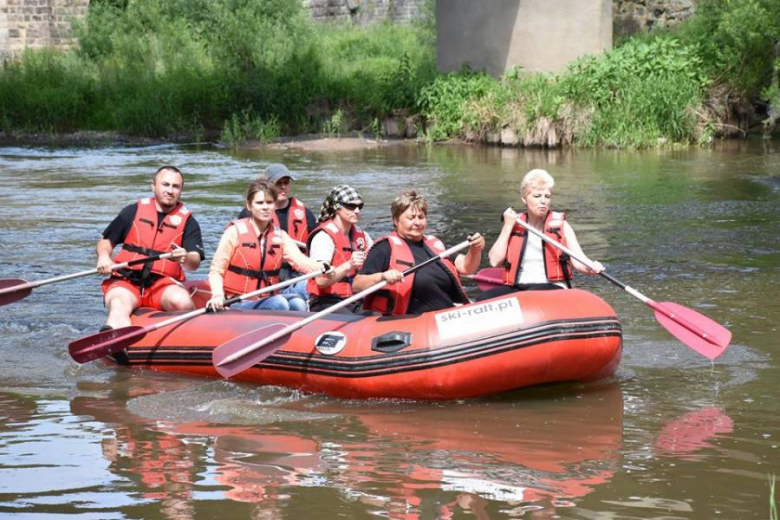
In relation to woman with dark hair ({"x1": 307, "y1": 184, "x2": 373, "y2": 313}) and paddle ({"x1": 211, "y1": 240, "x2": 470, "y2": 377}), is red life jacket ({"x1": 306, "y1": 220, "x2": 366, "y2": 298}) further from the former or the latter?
paddle ({"x1": 211, "y1": 240, "x2": 470, "y2": 377})

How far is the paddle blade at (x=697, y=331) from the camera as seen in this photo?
20.7 feet

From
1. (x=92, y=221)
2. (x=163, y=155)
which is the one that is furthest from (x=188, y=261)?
(x=163, y=155)

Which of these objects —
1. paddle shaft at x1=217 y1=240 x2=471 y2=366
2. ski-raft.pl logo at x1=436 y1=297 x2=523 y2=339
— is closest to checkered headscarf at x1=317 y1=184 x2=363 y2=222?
paddle shaft at x1=217 y1=240 x2=471 y2=366

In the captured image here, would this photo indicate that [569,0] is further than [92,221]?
Yes

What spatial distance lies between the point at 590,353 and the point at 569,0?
1544 cm

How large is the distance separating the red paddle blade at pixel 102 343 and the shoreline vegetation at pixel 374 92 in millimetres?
12049

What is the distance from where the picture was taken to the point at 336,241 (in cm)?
693

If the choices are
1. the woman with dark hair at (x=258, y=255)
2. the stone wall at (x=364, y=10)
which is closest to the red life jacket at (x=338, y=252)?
the woman with dark hair at (x=258, y=255)

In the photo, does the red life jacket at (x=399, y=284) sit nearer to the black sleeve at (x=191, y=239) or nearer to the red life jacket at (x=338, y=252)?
the red life jacket at (x=338, y=252)

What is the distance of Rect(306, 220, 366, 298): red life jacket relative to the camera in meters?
6.93

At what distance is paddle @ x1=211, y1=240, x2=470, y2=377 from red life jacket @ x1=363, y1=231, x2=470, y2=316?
8 cm

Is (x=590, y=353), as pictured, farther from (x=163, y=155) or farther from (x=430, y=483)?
(x=163, y=155)

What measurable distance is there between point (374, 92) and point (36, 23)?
10061mm

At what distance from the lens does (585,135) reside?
18.0m
